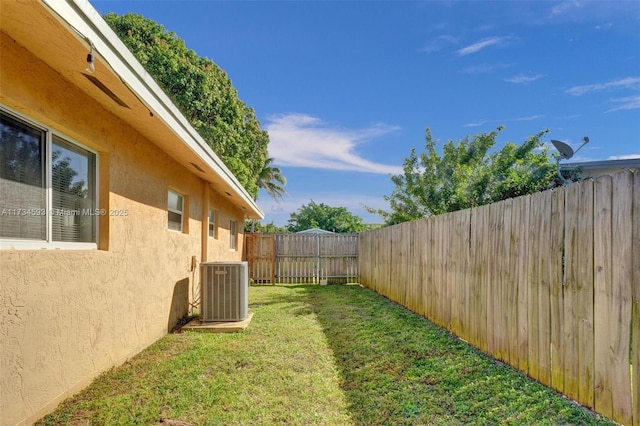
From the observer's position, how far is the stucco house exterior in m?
2.28

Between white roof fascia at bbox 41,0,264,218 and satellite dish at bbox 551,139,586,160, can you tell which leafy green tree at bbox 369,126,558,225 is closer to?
satellite dish at bbox 551,139,586,160

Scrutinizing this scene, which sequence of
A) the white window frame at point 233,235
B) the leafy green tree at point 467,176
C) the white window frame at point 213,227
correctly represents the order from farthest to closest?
the white window frame at point 233,235 → the leafy green tree at point 467,176 → the white window frame at point 213,227

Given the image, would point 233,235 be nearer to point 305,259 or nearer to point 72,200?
point 305,259

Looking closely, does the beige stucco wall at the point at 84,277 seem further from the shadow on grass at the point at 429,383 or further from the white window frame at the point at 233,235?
the white window frame at the point at 233,235

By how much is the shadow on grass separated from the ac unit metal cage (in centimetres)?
167

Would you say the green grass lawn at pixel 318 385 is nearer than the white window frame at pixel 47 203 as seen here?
No

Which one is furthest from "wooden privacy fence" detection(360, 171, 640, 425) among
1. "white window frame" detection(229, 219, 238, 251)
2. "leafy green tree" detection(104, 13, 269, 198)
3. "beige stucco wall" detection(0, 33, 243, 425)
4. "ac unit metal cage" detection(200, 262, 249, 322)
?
"leafy green tree" detection(104, 13, 269, 198)

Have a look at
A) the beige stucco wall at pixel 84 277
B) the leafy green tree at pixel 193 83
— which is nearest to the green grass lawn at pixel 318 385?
the beige stucco wall at pixel 84 277

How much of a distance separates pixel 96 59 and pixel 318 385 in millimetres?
3370

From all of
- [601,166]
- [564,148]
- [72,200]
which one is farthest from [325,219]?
[72,200]

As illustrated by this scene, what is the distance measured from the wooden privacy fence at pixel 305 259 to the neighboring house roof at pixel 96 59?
30.5 feet

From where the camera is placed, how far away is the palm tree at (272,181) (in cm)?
2691

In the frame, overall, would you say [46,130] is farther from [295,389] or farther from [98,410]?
[295,389]

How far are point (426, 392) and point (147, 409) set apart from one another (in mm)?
2462
